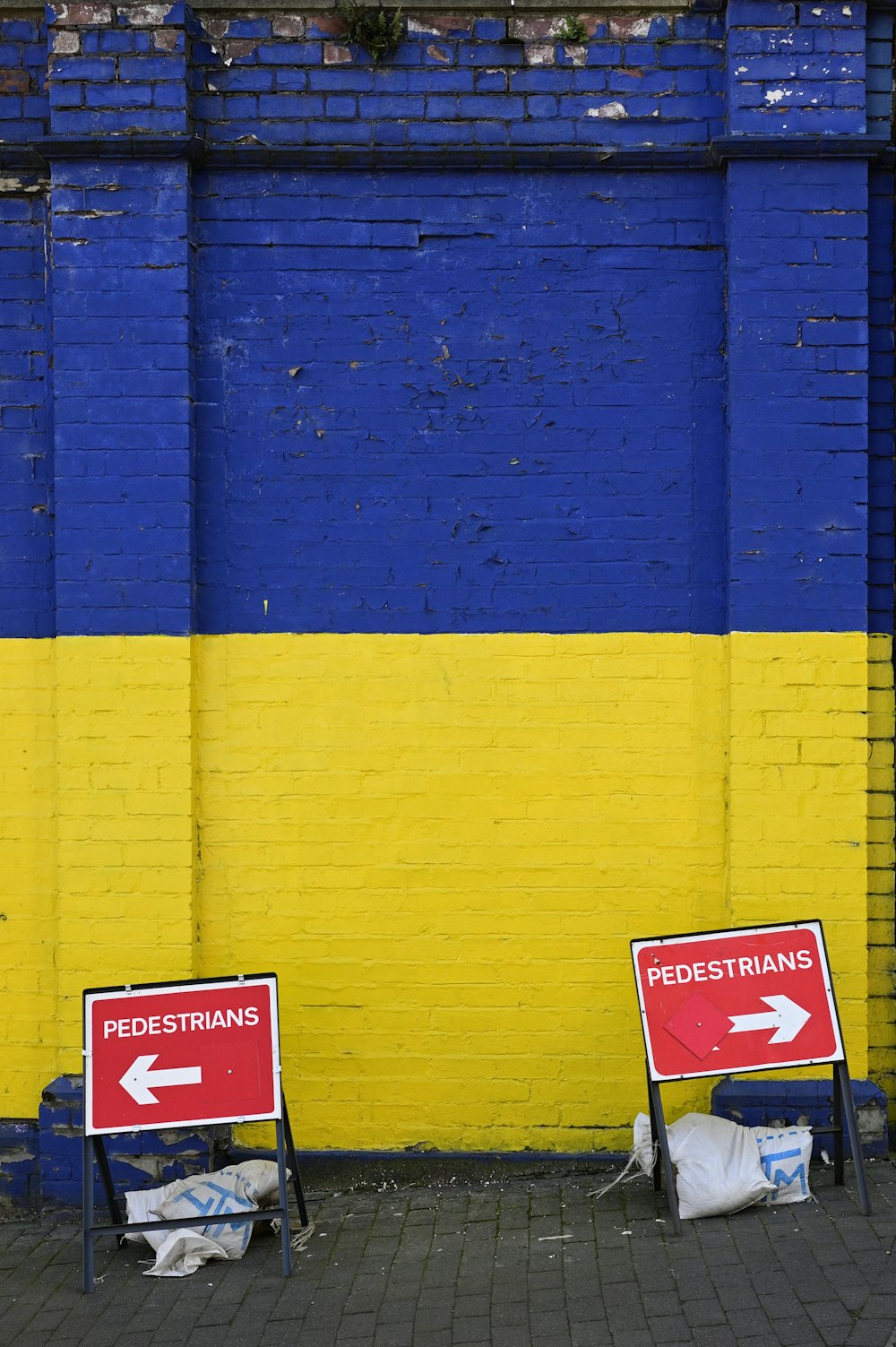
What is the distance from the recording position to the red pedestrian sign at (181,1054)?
180 inches

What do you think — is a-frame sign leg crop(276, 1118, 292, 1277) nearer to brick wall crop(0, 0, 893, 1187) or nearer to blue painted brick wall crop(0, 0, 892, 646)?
brick wall crop(0, 0, 893, 1187)

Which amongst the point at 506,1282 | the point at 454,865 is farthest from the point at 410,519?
the point at 506,1282

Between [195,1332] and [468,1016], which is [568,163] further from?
[195,1332]

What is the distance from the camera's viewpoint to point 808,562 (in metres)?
5.18

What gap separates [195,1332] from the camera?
13.3 feet

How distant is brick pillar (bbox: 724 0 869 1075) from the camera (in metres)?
5.17

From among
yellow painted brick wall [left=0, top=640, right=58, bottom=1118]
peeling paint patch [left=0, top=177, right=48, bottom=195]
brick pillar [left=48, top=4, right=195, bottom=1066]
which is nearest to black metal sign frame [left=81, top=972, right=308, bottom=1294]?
brick pillar [left=48, top=4, right=195, bottom=1066]

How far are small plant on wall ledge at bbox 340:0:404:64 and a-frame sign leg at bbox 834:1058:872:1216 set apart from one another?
4806 millimetres

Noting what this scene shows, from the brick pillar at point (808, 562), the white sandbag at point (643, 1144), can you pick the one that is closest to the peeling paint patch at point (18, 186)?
the brick pillar at point (808, 562)

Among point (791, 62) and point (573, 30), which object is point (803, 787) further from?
point (573, 30)

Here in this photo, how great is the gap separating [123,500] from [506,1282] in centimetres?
354

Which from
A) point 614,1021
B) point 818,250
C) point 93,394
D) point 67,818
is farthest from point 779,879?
point 93,394

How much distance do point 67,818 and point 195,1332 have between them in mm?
2164

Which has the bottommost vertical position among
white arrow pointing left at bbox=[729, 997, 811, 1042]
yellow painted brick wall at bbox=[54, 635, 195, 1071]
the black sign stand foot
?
the black sign stand foot
